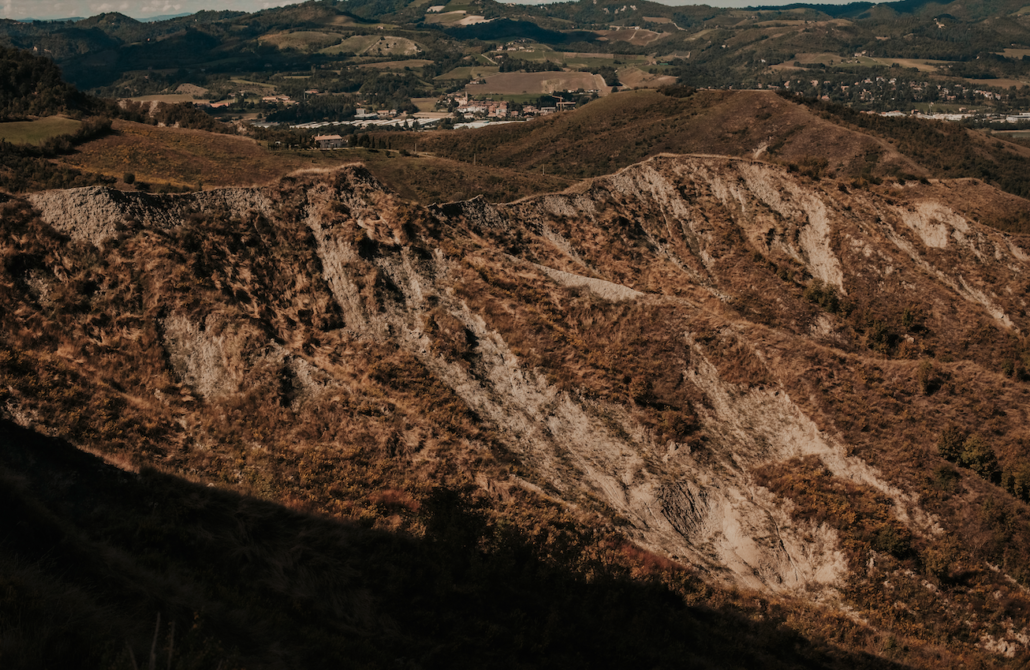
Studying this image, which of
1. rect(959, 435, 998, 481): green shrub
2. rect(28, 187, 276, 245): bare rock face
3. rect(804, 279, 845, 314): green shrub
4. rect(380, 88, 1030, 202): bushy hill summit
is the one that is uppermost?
rect(380, 88, 1030, 202): bushy hill summit

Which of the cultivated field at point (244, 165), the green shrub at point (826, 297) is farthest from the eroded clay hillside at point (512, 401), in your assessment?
the cultivated field at point (244, 165)

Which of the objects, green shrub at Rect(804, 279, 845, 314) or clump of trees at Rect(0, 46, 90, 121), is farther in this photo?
clump of trees at Rect(0, 46, 90, 121)

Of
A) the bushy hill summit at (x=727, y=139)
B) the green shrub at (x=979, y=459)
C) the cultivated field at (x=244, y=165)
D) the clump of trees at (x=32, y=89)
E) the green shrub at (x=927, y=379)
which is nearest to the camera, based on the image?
the green shrub at (x=979, y=459)

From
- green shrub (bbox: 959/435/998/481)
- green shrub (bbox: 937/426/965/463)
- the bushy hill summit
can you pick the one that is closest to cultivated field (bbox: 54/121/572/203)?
the bushy hill summit

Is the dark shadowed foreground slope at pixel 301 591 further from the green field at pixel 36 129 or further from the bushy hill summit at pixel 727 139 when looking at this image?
the bushy hill summit at pixel 727 139

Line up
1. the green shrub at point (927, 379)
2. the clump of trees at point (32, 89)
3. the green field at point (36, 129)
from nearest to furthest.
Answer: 1. the green shrub at point (927, 379)
2. the green field at point (36, 129)
3. the clump of trees at point (32, 89)

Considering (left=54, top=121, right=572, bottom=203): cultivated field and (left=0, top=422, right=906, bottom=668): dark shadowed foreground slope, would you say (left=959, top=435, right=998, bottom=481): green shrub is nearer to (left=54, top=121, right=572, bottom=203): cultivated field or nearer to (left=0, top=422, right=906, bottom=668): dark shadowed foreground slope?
(left=0, top=422, right=906, bottom=668): dark shadowed foreground slope

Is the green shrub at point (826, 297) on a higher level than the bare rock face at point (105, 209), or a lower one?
lower
